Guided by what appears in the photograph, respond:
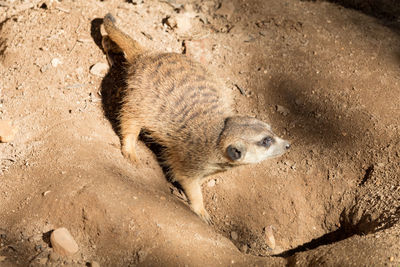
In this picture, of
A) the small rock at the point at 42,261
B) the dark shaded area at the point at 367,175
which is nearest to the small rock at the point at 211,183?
the dark shaded area at the point at 367,175

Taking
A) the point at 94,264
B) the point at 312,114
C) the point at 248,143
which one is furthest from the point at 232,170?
the point at 94,264

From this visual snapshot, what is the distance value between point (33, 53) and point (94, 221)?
5.76 feet

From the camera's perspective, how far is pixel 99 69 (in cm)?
352

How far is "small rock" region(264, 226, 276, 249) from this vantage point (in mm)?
3178

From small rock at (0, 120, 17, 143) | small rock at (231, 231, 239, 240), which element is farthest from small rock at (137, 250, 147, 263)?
small rock at (0, 120, 17, 143)

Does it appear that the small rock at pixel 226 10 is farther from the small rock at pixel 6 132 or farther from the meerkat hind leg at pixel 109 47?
the small rock at pixel 6 132

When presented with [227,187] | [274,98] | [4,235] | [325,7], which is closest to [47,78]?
[4,235]

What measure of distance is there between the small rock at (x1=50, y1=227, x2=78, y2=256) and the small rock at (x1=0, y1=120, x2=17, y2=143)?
3.46 feet

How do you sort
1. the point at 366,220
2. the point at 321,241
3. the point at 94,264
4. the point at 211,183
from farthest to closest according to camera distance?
1. the point at 211,183
2. the point at 321,241
3. the point at 366,220
4. the point at 94,264

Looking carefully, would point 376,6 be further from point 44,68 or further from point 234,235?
point 44,68

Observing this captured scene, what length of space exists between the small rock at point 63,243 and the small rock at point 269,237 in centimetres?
152

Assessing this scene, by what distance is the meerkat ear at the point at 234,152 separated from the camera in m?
2.92

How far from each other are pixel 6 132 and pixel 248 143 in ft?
5.90

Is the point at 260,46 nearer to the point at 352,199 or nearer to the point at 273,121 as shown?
the point at 273,121
